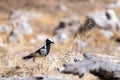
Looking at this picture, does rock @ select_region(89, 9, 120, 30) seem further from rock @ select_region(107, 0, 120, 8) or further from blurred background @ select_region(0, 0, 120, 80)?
rock @ select_region(107, 0, 120, 8)

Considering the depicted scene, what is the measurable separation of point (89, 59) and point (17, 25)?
75.5 ft

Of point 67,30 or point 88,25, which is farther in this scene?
point 67,30

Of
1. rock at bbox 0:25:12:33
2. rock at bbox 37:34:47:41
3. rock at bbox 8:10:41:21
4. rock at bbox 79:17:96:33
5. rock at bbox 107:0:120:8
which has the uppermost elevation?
rock at bbox 107:0:120:8

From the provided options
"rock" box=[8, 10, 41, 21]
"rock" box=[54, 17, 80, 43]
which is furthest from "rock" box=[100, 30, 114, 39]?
"rock" box=[8, 10, 41, 21]

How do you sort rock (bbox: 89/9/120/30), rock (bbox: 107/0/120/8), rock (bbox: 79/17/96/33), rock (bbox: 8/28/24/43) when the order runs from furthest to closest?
rock (bbox: 107/0/120/8) → rock (bbox: 89/9/120/30) → rock (bbox: 8/28/24/43) → rock (bbox: 79/17/96/33)

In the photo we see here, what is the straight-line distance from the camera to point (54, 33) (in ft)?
98.9

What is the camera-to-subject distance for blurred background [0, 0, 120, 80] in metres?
9.23

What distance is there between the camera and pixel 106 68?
6863mm

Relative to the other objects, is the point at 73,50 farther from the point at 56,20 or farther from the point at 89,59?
the point at 56,20

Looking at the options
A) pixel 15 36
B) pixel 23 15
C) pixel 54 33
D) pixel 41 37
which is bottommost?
pixel 15 36

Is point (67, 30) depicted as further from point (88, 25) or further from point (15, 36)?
point (88, 25)

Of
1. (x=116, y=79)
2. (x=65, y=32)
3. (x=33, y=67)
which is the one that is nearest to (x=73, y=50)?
(x=33, y=67)

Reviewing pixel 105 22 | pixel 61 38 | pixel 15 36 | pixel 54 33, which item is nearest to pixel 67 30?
pixel 54 33

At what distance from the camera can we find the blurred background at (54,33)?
923 centimetres
